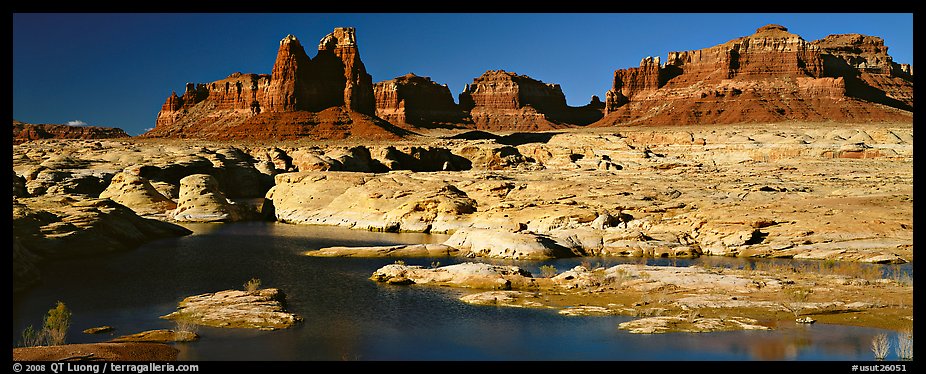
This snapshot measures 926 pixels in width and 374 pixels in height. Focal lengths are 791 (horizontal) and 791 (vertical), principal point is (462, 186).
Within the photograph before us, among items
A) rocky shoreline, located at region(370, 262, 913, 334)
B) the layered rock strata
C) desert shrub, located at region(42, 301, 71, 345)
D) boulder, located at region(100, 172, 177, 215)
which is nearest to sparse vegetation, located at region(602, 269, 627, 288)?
rocky shoreline, located at region(370, 262, 913, 334)

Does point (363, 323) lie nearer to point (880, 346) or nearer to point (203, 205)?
point (880, 346)

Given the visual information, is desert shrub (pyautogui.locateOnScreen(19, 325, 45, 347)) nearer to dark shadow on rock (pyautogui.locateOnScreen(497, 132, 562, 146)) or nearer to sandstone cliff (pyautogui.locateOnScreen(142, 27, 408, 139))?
dark shadow on rock (pyautogui.locateOnScreen(497, 132, 562, 146))

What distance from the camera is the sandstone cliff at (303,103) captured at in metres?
149

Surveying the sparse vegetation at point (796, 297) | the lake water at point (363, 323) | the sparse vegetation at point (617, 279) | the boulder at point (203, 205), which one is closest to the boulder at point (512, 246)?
the lake water at point (363, 323)

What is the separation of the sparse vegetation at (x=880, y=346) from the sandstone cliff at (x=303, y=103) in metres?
124

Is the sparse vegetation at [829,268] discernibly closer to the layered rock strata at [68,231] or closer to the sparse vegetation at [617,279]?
the sparse vegetation at [617,279]

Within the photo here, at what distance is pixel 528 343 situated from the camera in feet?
73.5

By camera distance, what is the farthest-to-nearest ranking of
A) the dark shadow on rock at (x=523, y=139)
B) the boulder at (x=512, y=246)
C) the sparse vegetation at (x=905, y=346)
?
1. the dark shadow on rock at (x=523, y=139)
2. the boulder at (x=512, y=246)
3. the sparse vegetation at (x=905, y=346)

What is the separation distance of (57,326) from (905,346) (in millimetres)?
23969

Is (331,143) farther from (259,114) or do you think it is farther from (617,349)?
(617,349)

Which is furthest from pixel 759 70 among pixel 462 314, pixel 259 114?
pixel 462 314

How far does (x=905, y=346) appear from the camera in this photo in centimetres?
2103

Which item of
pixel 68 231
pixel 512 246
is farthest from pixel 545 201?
pixel 68 231
